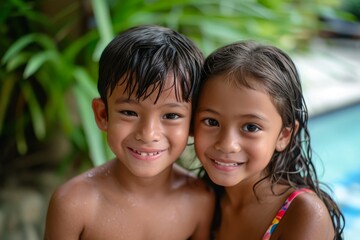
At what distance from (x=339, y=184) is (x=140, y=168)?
273 cm

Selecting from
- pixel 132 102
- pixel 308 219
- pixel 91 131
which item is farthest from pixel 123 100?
pixel 91 131

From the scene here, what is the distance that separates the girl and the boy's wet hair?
0.08 metres

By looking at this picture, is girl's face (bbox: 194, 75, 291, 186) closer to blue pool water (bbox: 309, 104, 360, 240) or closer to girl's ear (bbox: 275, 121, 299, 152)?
girl's ear (bbox: 275, 121, 299, 152)

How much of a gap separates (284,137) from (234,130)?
209mm

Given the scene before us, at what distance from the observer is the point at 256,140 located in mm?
1437

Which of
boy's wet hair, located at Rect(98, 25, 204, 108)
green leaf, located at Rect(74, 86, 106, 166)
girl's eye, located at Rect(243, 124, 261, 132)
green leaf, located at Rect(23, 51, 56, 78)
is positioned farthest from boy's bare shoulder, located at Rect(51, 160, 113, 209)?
green leaf, located at Rect(23, 51, 56, 78)

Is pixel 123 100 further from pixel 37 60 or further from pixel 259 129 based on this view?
pixel 37 60

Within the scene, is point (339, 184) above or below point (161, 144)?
below

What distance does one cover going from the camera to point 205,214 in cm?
175

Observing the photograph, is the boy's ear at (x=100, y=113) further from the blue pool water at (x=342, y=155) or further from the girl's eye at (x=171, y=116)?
the blue pool water at (x=342, y=155)

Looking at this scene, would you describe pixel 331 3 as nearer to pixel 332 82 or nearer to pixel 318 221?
pixel 332 82

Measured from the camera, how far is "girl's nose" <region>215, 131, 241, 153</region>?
1422 mm

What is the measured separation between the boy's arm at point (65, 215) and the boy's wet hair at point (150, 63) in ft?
1.13

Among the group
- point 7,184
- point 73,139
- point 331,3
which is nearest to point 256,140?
point 73,139
